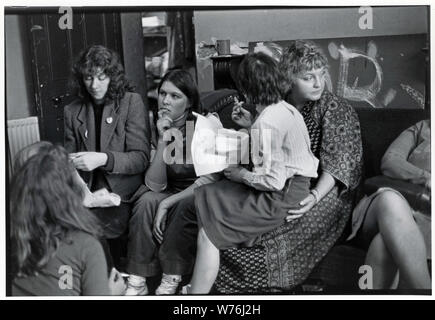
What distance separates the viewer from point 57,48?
3.10m

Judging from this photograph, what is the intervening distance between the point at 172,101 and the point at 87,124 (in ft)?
1.37

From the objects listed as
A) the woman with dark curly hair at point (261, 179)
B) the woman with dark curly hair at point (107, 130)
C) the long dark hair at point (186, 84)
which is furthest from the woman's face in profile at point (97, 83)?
the woman with dark curly hair at point (261, 179)

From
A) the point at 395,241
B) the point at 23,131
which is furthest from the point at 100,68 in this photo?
the point at 395,241

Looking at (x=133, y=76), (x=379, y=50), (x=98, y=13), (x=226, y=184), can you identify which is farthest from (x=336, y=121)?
(x=98, y=13)

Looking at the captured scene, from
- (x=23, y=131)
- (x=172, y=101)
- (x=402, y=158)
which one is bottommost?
(x=402, y=158)

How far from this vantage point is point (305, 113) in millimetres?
3121

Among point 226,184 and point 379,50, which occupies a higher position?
point 379,50

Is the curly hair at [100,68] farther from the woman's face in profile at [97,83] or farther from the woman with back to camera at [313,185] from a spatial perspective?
the woman with back to camera at [313,185]

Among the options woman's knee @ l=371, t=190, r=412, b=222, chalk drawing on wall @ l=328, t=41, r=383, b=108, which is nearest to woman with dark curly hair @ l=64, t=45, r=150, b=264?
chalk drawing on wall @ l=328, t=41, r=383, b=108

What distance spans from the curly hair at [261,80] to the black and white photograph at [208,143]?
0.02 metres

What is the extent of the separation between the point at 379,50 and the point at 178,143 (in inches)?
41.4

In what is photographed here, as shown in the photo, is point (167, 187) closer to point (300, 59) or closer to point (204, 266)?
point (204, 266)
